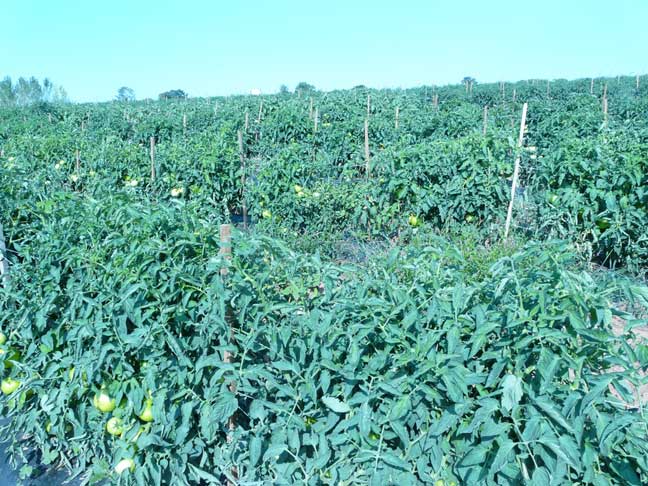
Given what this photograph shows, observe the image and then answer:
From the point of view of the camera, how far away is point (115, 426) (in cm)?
247

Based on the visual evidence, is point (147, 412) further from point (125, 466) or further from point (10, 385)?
point (10, 385)

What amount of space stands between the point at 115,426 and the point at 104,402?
123mm

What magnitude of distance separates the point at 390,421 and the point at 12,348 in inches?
83.4

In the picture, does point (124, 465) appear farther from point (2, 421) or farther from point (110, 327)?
point (2, 421)

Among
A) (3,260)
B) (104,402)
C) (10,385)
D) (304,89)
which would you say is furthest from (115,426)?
(304,89)

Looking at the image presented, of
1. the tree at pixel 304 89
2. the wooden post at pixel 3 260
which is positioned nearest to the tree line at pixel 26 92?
the tree at pixel 304 89

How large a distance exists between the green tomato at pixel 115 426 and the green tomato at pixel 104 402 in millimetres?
52

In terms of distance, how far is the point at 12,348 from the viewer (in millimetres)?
2926

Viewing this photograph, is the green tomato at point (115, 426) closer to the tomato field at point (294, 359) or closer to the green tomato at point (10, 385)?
the tomato field at point (294, 359)

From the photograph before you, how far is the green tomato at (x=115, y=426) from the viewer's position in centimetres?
246

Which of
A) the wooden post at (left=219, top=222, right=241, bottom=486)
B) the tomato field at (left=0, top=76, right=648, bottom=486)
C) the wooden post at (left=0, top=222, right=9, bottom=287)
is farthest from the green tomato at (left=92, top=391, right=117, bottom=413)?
the wooden post at (left=0, top=222, right=9, bottom=287)

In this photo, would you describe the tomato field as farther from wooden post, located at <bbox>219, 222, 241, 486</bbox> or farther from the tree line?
the tree line

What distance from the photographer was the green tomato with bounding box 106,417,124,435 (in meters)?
2.46

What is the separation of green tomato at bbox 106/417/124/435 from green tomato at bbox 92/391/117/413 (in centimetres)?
5
